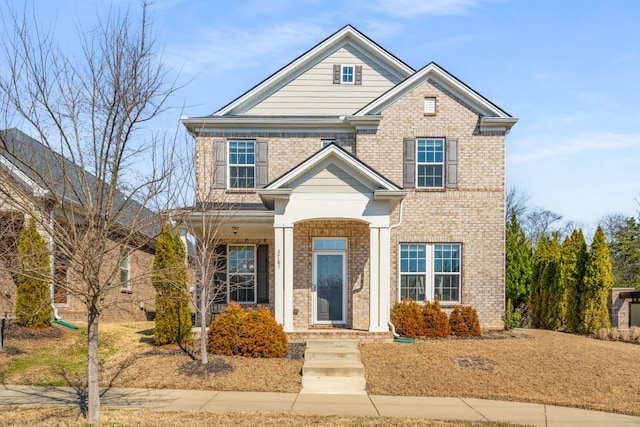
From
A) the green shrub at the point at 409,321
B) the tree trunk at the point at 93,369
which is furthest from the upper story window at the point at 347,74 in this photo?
the tree trunk at the point at 93,369

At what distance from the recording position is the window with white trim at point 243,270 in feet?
53.1

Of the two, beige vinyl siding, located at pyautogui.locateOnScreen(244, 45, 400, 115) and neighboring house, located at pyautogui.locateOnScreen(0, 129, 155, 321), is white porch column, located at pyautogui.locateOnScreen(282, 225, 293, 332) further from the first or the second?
beige vinyl siding, located at pyautogui.locateOnScreen(244, 45, 400, 115)

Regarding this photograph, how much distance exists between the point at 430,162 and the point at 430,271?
3.18 meters

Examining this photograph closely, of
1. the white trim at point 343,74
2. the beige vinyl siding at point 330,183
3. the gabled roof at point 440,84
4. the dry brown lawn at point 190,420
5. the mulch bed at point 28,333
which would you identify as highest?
the white trim at point 343,74

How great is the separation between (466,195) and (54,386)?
454 inches

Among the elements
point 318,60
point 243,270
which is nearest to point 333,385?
point 243,270

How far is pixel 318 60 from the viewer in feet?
58.3

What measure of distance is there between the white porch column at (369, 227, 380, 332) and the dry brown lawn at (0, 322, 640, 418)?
0.66 m

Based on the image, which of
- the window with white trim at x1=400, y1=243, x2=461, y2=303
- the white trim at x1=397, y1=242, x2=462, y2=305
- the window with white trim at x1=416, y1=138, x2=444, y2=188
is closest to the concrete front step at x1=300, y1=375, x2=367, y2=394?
the white trim at x1=397, y1=242, x2=462, y2=305

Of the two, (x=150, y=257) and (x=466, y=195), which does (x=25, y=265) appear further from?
(x=150, y=257)

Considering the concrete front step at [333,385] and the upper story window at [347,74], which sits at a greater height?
the upper story window at [347,74]

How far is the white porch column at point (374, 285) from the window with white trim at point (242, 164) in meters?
4.74

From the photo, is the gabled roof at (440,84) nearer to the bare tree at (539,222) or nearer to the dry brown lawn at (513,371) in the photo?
the dry brown lawn at (513,371)

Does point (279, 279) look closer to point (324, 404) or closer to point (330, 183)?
point (330, 183)
